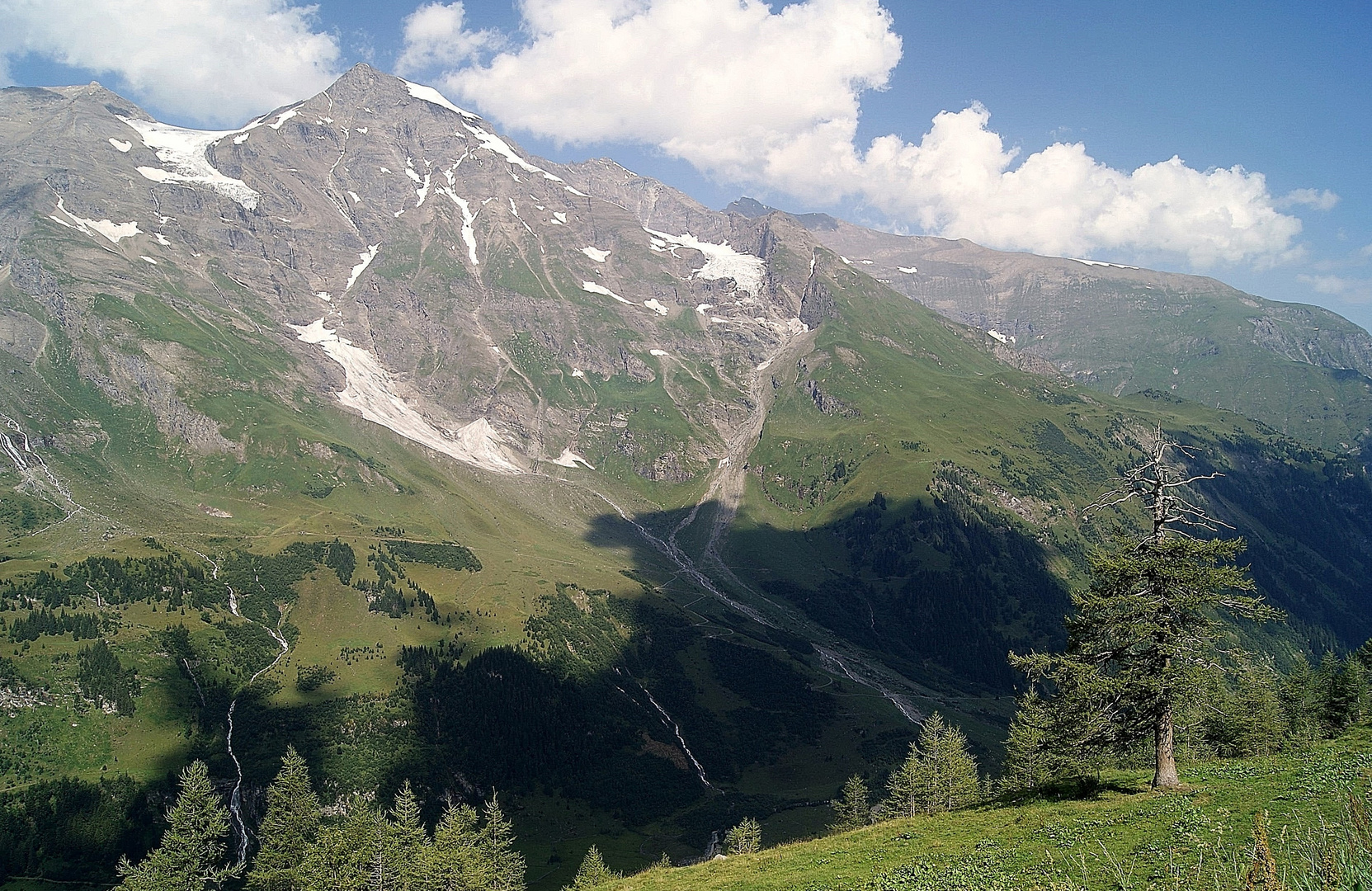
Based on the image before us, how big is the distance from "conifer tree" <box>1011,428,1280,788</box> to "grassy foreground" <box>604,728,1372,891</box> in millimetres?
2743

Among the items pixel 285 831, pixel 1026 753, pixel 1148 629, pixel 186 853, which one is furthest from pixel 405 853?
pixel 1026 753

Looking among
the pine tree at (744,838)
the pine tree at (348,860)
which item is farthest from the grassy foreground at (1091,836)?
the pine tree at (744,838)

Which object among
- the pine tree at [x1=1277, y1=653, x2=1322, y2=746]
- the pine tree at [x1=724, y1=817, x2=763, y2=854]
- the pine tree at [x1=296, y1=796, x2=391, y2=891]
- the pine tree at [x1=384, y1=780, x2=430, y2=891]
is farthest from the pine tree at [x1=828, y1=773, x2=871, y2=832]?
the pine tree at [x1=296, y1=796, x2=391, y2=891]

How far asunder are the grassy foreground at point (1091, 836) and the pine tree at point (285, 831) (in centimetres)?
4178

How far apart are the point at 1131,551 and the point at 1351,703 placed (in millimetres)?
60276

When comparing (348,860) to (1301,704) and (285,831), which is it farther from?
(1301,704)

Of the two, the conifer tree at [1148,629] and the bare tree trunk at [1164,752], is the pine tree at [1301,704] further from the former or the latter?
the conifer tree at [1148,629]

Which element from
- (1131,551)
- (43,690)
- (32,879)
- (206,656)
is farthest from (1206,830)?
(206,656)

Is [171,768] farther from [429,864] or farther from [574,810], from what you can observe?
[429,864]

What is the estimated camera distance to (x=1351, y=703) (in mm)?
71812

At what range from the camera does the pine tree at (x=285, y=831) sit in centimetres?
6347

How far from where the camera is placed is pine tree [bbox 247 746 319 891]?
6347cm

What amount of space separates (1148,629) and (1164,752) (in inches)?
211

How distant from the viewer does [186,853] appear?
5884 centimetres
